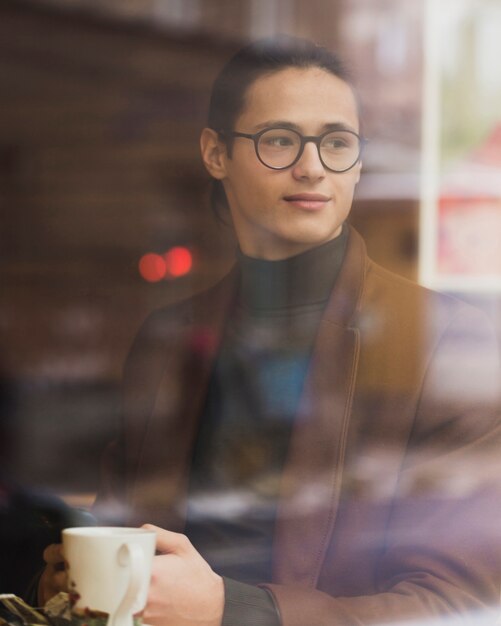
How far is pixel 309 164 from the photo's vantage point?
1.37m

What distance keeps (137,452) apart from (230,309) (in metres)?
0.23

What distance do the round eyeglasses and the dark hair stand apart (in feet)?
0.14

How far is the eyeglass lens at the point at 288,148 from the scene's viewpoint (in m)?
1.37

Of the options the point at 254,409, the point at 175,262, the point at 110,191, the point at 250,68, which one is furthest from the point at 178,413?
the point at 250,68

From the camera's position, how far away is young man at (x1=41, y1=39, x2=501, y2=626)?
1.36 m

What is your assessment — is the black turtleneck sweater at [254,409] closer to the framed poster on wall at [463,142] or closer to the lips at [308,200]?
the lips at [308,200]

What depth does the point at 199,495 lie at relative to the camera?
1.38 meters

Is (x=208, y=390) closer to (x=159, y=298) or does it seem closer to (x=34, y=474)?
(x=159, y=298)

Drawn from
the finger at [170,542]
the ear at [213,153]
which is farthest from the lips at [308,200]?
the finger at [170,542]

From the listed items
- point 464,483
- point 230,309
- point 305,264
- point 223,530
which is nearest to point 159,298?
point 230,309

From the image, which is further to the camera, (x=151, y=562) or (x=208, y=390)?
(x=208, y=390)

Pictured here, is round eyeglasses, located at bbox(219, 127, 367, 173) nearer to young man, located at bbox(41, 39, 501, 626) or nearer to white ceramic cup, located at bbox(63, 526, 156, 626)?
young man, located at bbox(41, 39, 501, 626)

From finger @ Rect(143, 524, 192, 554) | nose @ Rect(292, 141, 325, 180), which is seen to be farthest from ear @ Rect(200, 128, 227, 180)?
finger @ Rect(143, 524, 192, 554)

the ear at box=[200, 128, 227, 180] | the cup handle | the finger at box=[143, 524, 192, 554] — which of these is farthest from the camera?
the ear at box=[200, 128, 227, 180]
